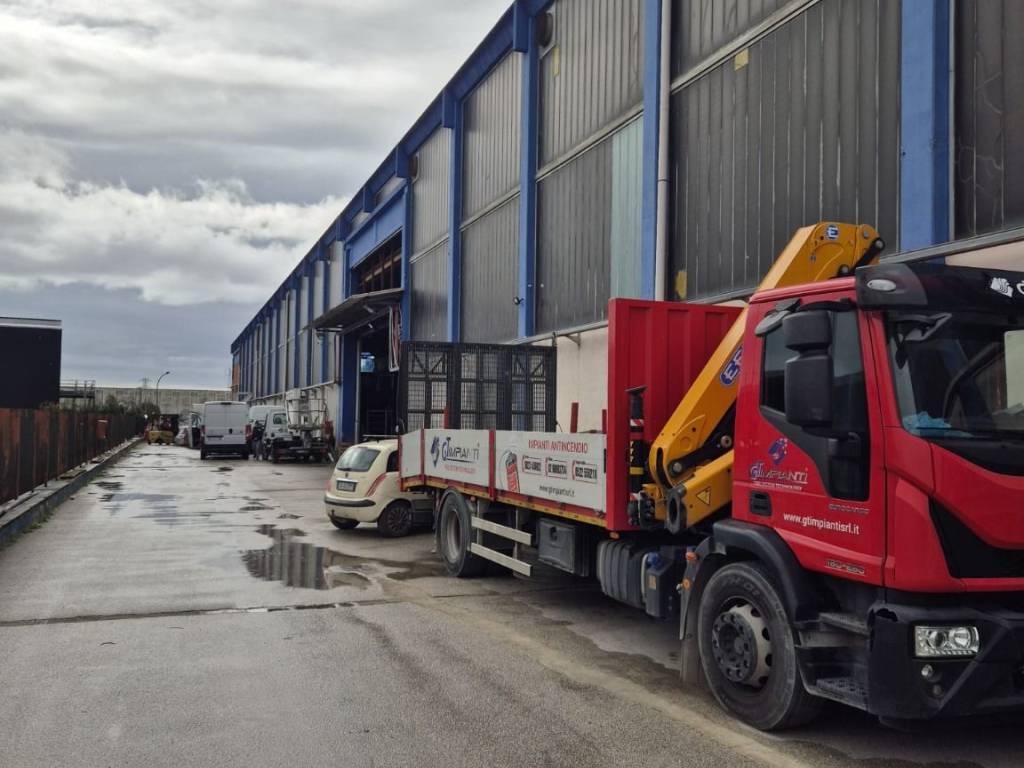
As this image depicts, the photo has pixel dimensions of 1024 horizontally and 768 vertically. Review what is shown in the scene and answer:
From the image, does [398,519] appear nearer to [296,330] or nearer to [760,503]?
[760,503]

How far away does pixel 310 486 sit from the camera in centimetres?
2498

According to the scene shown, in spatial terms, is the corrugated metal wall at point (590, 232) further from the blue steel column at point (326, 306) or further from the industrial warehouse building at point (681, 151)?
the blue steel column at point (326, 306)

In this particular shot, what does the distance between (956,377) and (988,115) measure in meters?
5.70

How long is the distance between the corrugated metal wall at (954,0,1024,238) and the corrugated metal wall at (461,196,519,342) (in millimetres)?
12659

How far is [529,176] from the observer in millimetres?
20156

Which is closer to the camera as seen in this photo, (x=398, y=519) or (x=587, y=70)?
(x=398, y=519)

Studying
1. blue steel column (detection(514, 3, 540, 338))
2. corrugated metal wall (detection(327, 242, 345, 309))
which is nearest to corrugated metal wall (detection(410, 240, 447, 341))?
blue steel column (detection(514, 3, 540, 338))

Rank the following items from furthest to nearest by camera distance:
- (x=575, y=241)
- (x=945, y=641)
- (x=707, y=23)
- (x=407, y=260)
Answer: (x=407, y=260) < (x=575, y=241) < (x=707, y=23) < (x=945, y=641)

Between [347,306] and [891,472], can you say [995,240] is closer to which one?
[891,472]

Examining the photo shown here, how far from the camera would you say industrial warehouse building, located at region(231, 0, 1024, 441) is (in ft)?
30.3

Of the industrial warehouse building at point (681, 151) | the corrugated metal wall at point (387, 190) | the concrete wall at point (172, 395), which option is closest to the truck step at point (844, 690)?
the industrial warehouse building at point (681, 151)

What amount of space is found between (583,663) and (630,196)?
10.9 metres

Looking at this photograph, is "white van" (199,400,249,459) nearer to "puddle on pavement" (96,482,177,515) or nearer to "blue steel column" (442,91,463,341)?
"puddle on pavement" (96,482,177,515)

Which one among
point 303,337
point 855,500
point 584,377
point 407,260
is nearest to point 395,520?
point 584,377
